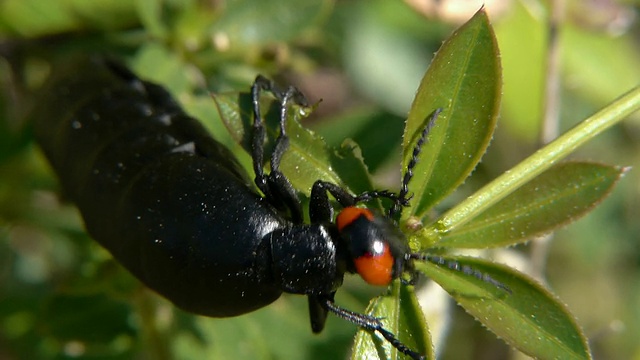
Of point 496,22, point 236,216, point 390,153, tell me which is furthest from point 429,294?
point 496,22

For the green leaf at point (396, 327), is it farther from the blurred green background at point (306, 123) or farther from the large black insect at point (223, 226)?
the blurred green background at point (306, 123)

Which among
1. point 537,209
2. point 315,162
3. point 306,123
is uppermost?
point 537,209

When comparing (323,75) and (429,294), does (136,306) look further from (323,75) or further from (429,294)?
(323,75)

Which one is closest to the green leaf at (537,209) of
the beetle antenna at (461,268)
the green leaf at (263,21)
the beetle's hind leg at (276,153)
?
the beetle antenna at (461,268)

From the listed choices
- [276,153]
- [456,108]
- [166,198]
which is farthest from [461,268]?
[166,198]

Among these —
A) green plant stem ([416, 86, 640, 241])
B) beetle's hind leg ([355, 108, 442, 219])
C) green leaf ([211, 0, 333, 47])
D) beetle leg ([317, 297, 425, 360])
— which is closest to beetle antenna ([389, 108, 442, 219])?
beetle's hind leg ([355, 108, 442, 219])

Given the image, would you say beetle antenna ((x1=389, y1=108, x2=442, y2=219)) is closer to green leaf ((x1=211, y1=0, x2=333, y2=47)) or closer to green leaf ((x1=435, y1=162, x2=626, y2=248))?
green leaf ((x1=435, y1=162, x2=626, y2=248))

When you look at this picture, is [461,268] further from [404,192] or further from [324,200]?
[324,200]
